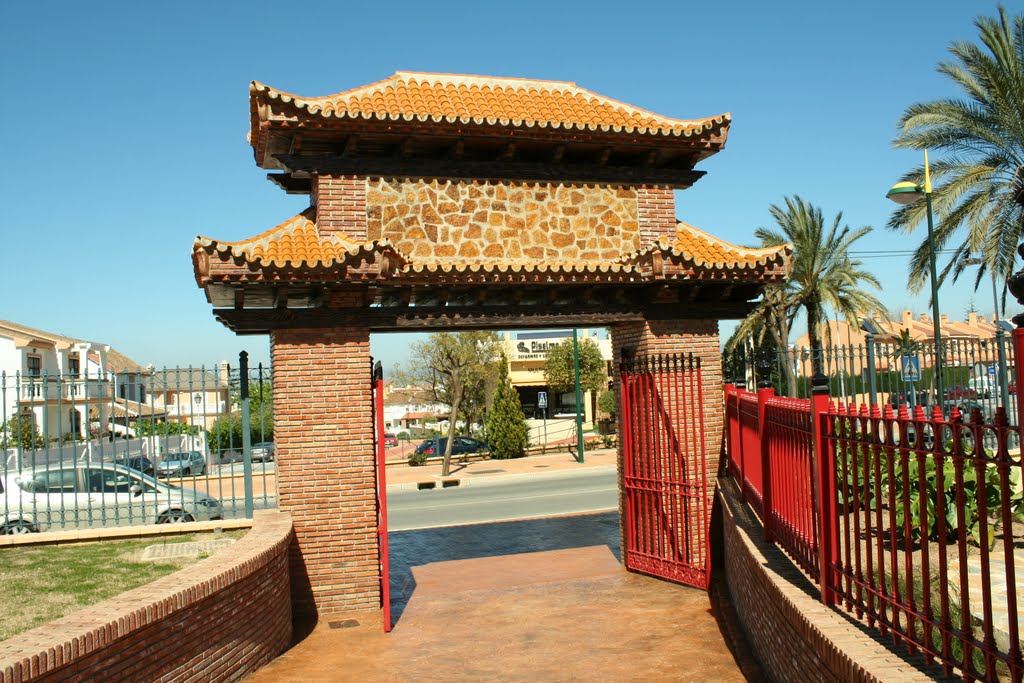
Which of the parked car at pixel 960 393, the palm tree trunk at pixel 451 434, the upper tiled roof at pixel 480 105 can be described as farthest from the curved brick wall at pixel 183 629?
the palm tree trunk at pixel 451 434

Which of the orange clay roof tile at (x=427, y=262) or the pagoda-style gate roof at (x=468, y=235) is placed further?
the pagoda-style gate roof at (x=468, y=235)

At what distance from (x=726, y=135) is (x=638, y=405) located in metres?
3.61

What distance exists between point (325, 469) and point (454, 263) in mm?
2763

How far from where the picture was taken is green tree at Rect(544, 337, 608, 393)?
44500 millimetres

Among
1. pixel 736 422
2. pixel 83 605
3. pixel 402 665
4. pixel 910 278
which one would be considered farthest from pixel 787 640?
pixel 910 278

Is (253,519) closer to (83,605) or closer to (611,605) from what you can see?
(83,605)

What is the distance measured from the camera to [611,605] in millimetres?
9734

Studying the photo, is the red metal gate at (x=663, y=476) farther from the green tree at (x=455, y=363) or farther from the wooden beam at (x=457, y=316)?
the green tree at (x=455, y=363)

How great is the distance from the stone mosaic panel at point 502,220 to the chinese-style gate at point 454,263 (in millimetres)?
19

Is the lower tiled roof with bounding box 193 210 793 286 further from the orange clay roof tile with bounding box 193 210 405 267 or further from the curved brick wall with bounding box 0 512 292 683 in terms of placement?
the curved brick wall with bounding box 0 512 292 683

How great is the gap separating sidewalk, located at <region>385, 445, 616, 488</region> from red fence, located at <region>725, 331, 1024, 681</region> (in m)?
16.5

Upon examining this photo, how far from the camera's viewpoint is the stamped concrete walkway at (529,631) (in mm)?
7625

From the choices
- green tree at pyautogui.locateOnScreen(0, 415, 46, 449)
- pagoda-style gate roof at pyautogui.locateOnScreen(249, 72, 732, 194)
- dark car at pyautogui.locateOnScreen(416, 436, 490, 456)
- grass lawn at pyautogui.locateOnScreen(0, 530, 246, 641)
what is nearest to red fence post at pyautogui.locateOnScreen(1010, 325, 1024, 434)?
grass lawn at pyautogui.locateOnScreen(0, 530, 246, 641)

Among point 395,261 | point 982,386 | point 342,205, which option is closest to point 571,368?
point 342,205
